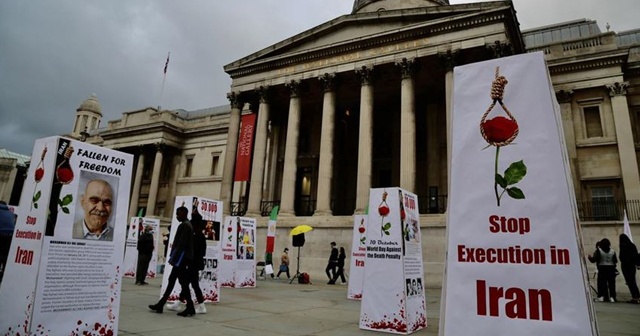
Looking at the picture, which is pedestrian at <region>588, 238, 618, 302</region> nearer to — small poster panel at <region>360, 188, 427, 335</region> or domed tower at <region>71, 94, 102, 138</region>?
small poster panel at <region>360, 188, 427, 335</region>

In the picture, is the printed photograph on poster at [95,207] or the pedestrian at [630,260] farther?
the pedestrian at [630,260]

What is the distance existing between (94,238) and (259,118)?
2197 cm

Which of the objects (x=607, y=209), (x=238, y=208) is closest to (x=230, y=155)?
(x=238, y=208)

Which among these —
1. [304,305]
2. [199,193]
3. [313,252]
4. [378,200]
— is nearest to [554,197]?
[378,200]

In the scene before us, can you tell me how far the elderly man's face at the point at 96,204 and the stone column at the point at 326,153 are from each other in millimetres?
17131

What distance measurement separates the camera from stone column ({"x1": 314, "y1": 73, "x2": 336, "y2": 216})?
22.3 metres

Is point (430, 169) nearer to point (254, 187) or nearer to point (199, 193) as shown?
point (254, 187)

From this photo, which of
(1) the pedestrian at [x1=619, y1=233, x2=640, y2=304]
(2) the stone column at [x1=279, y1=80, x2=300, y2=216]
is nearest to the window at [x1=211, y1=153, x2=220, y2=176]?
(2) the stone column at [x1=279, y1=80, x2=300, y2=216]

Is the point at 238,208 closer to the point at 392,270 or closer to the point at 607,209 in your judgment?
the point at 392,270

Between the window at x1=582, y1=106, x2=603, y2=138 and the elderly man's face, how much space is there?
25685 mm

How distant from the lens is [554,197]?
272 centimetres

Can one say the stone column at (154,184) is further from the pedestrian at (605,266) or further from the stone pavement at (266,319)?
the pedestrian at (605,266)

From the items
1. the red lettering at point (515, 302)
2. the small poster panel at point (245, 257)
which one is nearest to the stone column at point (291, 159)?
the small poster panel at point (245, 257)

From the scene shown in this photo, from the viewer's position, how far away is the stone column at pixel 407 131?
20438mm
